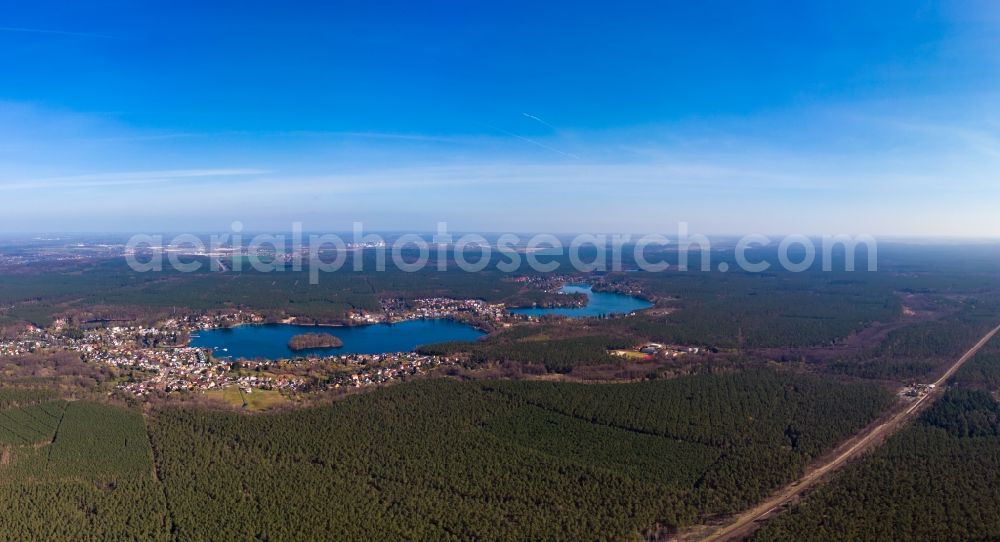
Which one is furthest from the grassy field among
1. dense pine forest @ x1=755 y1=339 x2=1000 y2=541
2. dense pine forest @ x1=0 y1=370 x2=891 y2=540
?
dense pine forest @ x1=755 y1=339 x2=1000 y2=541

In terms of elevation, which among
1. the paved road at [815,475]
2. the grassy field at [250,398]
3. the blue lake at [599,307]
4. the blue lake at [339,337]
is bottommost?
the paved road at [815,475]

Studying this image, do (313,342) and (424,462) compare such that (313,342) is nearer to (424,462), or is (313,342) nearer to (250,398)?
(250,398)

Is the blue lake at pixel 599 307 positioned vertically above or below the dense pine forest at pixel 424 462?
above

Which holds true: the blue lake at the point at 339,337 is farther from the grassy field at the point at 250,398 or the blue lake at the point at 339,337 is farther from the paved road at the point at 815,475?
the paved road at the point at 815,475

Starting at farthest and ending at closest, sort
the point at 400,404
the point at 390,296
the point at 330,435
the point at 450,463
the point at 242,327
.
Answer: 1. the point at 390,296
2. the point at 242,327
3. the point at 400,404
4. the point at 330,435
5. the point at 450,463

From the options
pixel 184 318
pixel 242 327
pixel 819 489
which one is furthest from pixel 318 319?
pixel 819 489

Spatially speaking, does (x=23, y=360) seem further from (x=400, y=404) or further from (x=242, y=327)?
(x=400, y=404)

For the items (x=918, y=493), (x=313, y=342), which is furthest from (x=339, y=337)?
(x=918, y=493)

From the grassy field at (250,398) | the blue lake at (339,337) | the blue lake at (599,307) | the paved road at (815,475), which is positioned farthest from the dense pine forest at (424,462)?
the blue lake at (599,307)
